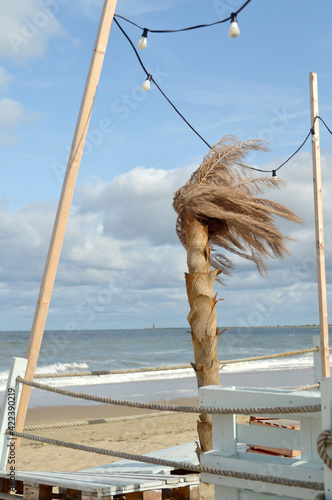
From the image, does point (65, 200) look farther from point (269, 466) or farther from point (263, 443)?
point (269, 466)

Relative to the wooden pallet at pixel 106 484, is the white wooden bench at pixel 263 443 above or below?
above

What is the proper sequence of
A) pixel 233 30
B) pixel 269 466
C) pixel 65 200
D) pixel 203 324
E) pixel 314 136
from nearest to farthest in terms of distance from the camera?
pixel 269 466
pixel 233 30
pixel 65 200
pixel 203 324
pixel 314 136

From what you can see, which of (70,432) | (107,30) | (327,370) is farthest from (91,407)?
(107,30)

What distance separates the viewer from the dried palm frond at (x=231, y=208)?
16.1 ft

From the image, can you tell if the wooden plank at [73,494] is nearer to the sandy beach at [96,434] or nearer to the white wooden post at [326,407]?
the sandy beach at [96,434]

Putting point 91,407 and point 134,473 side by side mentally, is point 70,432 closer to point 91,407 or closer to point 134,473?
point 91,407

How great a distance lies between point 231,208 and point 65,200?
1.56 m

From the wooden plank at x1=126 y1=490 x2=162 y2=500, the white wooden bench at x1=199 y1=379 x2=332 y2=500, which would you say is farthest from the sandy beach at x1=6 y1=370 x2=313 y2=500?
the white wooden bench at x1=199 y1=379 x2=332 y2=500

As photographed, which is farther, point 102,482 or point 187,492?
point 187,492

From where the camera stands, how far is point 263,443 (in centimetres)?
315

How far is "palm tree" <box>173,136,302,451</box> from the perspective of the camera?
4.88 metres

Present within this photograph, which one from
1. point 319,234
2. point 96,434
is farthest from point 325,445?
point 96,434

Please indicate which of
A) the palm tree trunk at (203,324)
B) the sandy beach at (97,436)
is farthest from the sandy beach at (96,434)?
the palm tree trunk at (203,324)

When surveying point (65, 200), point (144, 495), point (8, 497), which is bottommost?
point (8, 497)
